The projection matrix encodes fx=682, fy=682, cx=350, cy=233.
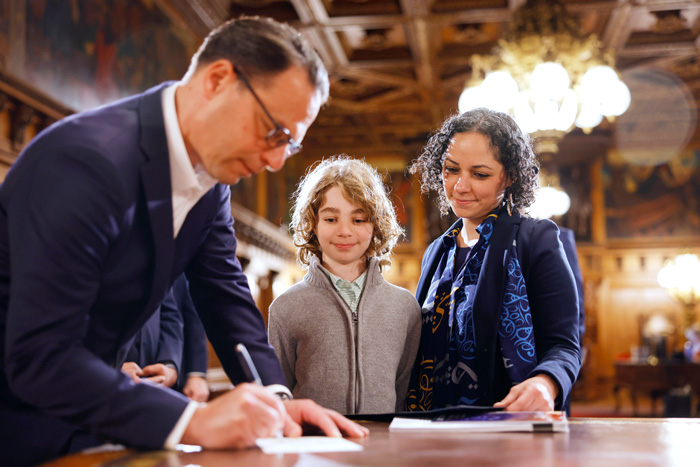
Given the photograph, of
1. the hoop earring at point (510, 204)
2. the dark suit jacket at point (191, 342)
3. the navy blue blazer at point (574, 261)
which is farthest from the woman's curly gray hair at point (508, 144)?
the dark suit jacket at point (191, 342)

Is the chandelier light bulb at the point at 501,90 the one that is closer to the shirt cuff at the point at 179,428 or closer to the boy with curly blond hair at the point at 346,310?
the boy with curly blond hair at the point at 346,310

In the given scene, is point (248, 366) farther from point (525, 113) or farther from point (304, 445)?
point (525, 113)

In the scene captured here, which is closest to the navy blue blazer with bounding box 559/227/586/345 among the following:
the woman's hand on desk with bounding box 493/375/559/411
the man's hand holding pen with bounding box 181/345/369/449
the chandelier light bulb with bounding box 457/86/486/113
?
the woman's hand on desk with bounding box 493/375/559/411

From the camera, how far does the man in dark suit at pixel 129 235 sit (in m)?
1.31

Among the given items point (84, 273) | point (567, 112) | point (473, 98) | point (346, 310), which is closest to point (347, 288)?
point (346, 310)

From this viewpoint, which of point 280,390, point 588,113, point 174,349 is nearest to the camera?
point 280,390

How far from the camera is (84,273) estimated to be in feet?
4.44

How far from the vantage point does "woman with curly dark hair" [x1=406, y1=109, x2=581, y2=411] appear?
2.23 meters

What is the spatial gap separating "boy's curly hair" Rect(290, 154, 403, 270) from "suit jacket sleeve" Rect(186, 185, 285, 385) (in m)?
0.81

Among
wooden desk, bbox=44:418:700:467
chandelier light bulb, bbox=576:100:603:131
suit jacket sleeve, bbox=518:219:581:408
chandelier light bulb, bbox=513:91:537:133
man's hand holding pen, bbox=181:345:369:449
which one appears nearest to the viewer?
wooden desk, bbox=44:418:700:467

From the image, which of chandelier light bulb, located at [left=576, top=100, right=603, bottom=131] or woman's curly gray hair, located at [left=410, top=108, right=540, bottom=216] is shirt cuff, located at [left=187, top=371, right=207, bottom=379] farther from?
chandelier light bulb, located at [left=576, top=100, right=603, bottom=131]

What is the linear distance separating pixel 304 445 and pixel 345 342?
1075 millimetres

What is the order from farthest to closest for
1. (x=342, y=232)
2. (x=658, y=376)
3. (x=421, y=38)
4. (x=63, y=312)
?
1. (x=658, y=376)
2. (x=421, y=38)
3. (x=342, y=232)
4. (x=63, y=312)

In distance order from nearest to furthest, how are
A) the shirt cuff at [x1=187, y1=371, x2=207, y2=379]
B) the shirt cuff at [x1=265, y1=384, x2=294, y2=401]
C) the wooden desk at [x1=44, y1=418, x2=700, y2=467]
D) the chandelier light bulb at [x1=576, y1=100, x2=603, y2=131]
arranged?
the wooden desk at [x1=44, y1=418, x2=700, y2=467]
the shirt cuff at [x1=265, y1=384, x2=294, y2=401]
the shirt cuff at [x1=187, y1=371, x2=207, y2=379]
the chandelier light bulb at [x1=576, y1=100, x2=603, y2=131]
